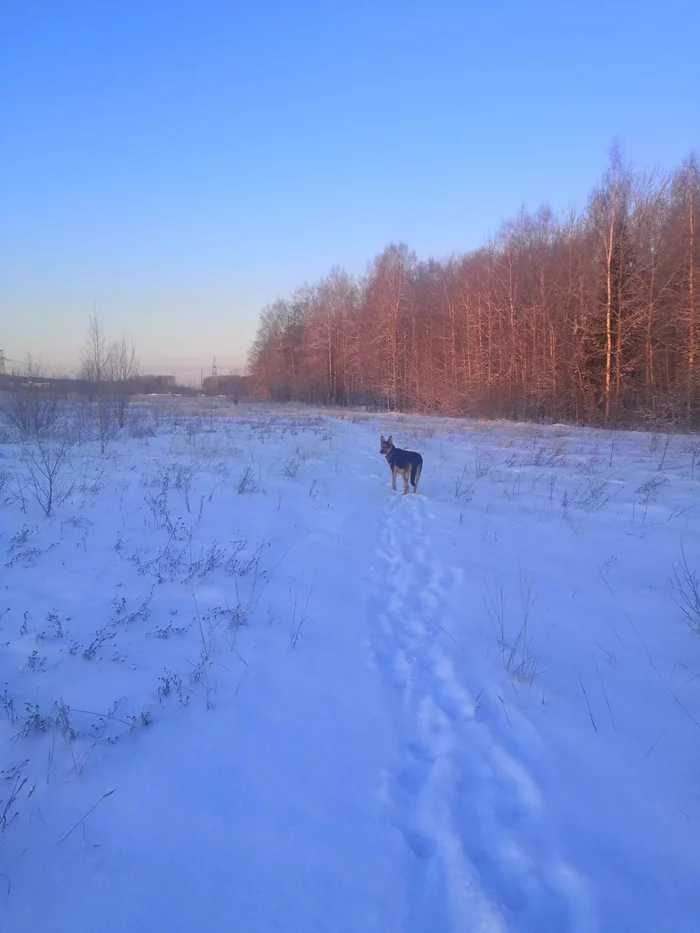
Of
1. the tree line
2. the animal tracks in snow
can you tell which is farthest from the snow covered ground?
the tree line

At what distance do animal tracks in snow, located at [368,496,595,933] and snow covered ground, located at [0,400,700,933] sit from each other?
13 millimetres

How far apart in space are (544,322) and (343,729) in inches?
1191

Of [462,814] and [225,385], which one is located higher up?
[225,385]

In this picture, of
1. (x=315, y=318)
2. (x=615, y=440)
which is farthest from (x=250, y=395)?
(x=615, y=440)

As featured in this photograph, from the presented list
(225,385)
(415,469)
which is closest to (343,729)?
(415,469)

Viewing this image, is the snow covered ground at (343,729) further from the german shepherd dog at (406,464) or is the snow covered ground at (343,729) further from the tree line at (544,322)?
the tree line at (544,322)

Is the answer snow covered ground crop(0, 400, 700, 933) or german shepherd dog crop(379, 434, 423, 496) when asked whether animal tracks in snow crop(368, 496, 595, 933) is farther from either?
german shepherd dog crop(379, 434, 423, 496)

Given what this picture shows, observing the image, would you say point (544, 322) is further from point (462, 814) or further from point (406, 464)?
point (462, 814)

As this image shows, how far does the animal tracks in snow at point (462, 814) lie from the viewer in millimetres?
1940

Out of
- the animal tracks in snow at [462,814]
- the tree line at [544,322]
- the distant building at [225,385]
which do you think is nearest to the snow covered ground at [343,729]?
the animal tracks in snow at [462,814]

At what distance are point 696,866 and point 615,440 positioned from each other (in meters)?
17.5

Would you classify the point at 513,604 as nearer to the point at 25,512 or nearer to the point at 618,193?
the point at 25,512

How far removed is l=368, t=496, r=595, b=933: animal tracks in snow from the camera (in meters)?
1.94

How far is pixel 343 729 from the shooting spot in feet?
9.87
